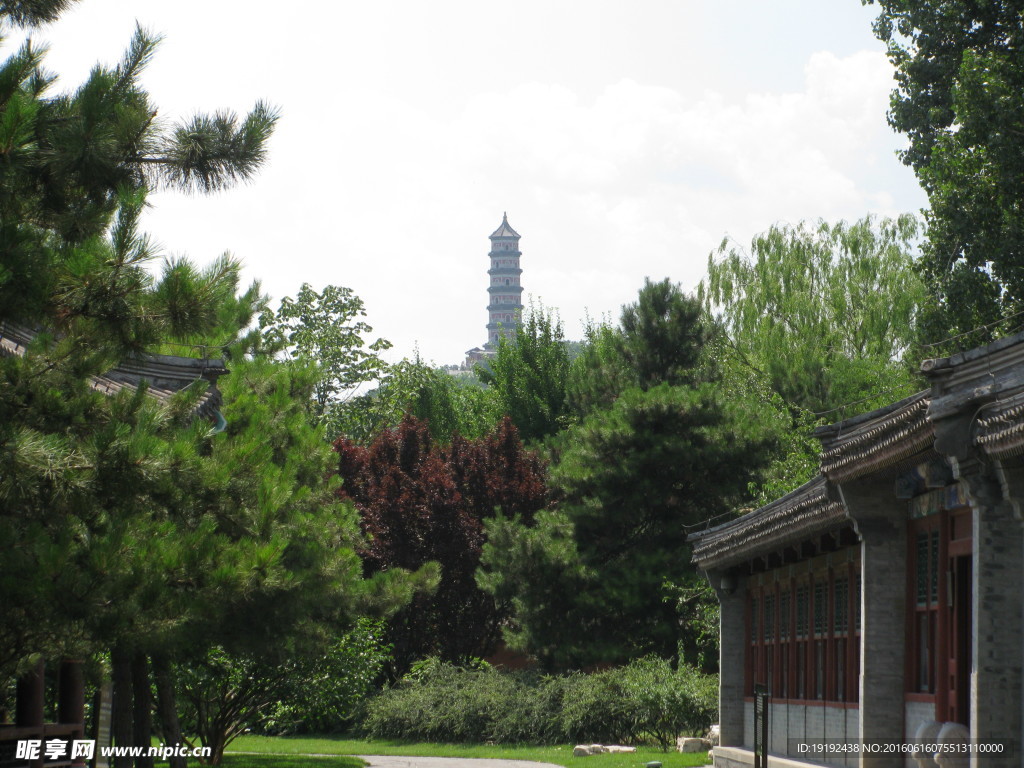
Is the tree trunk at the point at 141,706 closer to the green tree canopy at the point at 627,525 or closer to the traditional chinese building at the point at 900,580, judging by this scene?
the traditional chinese building at the point at 900,580

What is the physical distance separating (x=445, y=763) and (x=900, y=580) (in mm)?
12373

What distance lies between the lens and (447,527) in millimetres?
35312

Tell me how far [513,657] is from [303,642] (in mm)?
22367

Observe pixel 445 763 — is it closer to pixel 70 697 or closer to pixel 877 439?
pixel 70 697

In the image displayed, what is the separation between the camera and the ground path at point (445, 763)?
23.9m

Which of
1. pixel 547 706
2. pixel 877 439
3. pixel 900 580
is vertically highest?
pixel 877 439

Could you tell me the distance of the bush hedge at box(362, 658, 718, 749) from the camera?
27.1m

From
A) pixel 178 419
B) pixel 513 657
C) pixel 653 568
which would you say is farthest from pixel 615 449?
pixel 178 419

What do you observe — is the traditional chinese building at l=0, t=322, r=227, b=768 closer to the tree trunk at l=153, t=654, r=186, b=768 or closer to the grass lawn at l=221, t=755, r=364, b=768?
the tree trunk at l=153, t=654, r=186, b=768

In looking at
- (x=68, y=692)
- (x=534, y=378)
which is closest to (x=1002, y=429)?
(x=68, y=692)

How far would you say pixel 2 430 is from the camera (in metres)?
9.24

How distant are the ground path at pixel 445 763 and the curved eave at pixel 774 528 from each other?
213 inches

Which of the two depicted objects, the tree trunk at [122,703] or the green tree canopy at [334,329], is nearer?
the tree trunk at [122,703]

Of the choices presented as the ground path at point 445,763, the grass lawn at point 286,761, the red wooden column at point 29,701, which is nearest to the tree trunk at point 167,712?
the red wooden column at point 29,701
